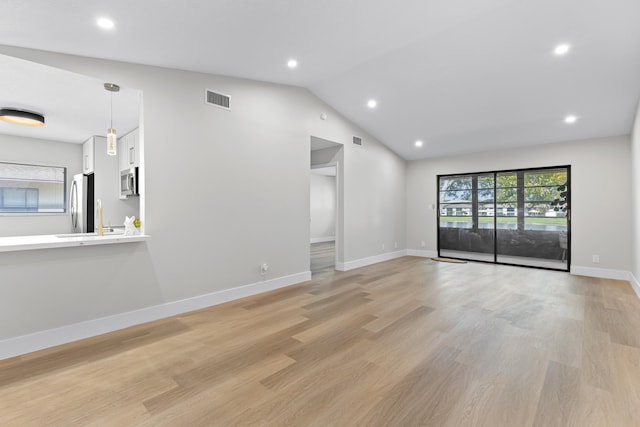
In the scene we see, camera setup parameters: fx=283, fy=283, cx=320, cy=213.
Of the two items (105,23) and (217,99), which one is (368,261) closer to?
(217,99)

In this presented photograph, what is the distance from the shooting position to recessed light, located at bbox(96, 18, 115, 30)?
2280 millimetres

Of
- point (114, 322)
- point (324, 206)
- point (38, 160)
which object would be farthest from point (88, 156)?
point (324, 206)

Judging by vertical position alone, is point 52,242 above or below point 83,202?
below

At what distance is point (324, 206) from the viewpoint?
426 inches

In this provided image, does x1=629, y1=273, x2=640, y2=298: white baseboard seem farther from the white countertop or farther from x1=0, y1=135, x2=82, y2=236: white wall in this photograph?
x1=0, y1=135, x2=82, y2=236: white wall

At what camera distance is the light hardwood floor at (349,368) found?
1732 mm

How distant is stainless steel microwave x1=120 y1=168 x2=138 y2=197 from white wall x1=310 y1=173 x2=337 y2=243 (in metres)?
6.28

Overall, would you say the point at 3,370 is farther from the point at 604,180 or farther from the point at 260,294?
the point at 604,180

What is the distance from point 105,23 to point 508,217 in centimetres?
747

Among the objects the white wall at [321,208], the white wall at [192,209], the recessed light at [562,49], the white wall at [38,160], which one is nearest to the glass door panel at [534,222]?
the recessed light at [562,49]

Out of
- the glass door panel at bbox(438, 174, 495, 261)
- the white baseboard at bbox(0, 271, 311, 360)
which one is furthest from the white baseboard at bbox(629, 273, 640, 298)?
the white baseboard at bbox(0, 271, 311, 360)

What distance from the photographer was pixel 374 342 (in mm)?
2676

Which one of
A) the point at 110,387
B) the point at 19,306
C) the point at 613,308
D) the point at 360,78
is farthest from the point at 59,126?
the point at 613,308

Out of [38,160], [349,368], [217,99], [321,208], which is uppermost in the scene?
[217,99]
